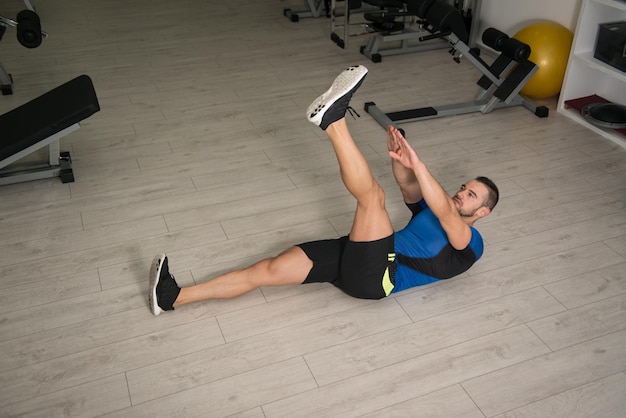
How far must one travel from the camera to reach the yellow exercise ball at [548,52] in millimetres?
3586

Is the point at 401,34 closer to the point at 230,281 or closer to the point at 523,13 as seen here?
the point at 523,13

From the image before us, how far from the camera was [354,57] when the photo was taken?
173 inches

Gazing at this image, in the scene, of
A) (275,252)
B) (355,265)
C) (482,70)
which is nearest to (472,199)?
(355,265)

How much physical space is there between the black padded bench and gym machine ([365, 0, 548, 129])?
1.54m

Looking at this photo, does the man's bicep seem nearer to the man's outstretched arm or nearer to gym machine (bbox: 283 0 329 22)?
the man's outstretched arm

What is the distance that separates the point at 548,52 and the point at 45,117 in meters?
2.64

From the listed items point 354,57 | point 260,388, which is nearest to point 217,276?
point 260,388

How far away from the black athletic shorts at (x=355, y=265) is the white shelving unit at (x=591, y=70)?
6.10 feet

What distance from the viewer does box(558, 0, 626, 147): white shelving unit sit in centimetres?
331

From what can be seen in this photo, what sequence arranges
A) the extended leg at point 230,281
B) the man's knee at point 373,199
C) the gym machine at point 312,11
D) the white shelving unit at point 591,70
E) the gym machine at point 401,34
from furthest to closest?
1. the gym machine at point 312,11
2. the gym machine at point 401,34
3. the white shelving unit at point 591,70
4. the extended leg at point 230,281
5. the man's knee at point 373,199

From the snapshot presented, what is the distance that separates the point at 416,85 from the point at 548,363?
2324 millimetres

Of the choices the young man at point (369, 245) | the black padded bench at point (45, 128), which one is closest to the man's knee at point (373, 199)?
the young man at point (369, 245)

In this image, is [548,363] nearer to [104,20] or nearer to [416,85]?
[416,85]

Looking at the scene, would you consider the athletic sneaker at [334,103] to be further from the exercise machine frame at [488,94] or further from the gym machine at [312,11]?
the gym machine at [312,11]
